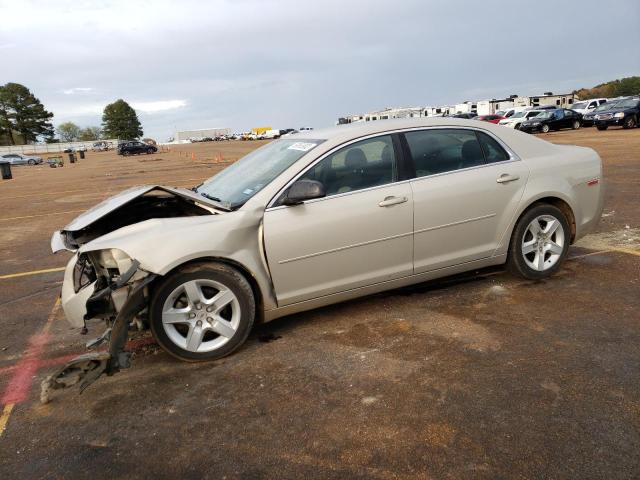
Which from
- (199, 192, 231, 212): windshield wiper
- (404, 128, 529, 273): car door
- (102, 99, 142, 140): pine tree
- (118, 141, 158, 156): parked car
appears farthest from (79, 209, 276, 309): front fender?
(102, 99, 142, 140): pine tree

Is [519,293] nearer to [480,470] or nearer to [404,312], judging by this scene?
[404,312]

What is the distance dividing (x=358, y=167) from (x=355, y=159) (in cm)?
7

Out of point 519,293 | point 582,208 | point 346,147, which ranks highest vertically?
point 346,147

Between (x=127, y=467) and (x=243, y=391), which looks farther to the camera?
(x=243, y=391)

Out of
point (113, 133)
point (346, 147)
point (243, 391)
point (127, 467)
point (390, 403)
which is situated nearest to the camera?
point (127, 467)

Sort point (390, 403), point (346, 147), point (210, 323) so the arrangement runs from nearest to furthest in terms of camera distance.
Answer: point (390, 403), point (210, 323), point (346, 147)

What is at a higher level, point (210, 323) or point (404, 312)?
point (210, 323)

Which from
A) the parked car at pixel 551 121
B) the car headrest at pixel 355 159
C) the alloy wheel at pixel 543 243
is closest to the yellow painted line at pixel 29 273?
the car headrest at pixel 355 159

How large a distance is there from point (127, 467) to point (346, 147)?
2.73 m

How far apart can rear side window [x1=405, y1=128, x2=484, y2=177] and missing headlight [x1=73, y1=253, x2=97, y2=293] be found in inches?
104

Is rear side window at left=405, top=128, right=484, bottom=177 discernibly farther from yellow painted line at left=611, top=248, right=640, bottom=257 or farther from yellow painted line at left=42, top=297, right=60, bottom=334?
yellow painted line at left=42, top=297, right=60, bottom=334

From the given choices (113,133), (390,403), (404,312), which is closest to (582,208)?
(404,312)

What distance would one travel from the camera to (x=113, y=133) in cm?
13338

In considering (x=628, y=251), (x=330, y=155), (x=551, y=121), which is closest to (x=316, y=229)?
(x=330, y=155)
